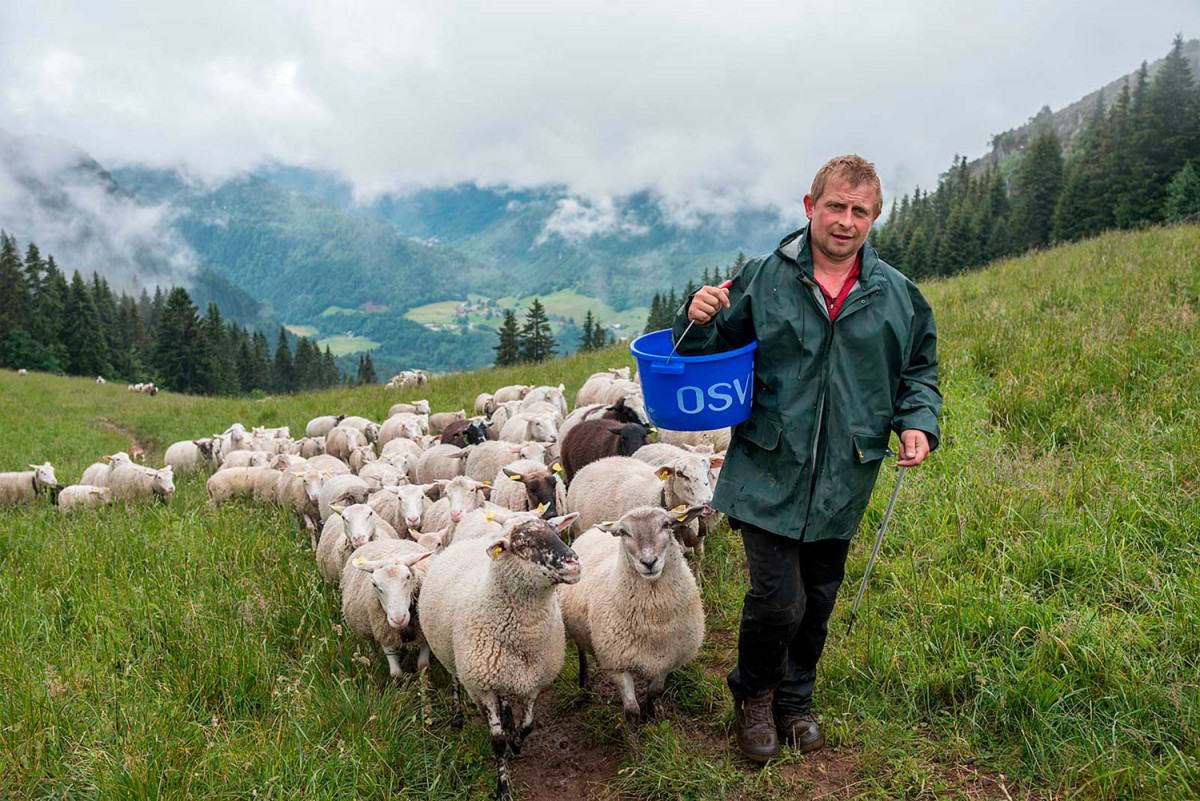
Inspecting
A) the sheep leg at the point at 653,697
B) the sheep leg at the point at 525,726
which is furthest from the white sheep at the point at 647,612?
the sheep leg at the point at 525,726

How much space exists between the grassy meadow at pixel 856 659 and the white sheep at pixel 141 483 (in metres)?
2.99

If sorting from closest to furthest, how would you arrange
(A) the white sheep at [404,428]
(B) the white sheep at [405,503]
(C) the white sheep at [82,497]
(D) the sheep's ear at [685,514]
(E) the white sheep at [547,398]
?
(D) the sheep's ear at [685,514]
(B) the white sheep at [405,503]
(C) the white sheep at [82,497]
(E) the white sheep at [547,398]
(A) the white sheep at [404,428]

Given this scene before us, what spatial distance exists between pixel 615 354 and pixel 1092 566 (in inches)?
613

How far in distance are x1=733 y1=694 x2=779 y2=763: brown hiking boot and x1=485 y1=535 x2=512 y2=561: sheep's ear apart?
1621mm

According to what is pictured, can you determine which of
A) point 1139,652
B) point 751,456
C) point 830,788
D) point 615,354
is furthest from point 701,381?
point 615,354

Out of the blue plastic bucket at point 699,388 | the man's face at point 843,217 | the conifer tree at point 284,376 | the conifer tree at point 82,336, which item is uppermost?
the conifer tree at point 82,336

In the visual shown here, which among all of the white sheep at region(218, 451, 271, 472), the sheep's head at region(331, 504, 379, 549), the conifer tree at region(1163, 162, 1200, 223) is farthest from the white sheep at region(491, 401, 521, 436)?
the conifer tree at region(1163, 162, 1200, 223)

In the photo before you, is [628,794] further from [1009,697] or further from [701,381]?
[701,381]

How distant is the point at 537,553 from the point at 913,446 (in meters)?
2.13

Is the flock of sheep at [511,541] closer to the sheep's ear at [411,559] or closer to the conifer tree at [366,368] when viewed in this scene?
the sheep's ear at [411,559]

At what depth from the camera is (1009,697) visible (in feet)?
11.8

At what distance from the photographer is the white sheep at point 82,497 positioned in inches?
366

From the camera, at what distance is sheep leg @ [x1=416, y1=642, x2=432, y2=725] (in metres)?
4.39

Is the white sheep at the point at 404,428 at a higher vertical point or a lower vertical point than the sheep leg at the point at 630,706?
higher
